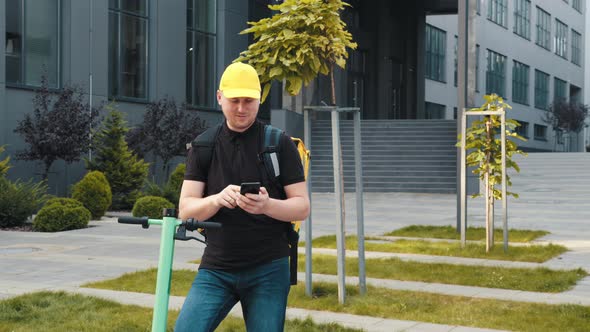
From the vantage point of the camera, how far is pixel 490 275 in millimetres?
10141

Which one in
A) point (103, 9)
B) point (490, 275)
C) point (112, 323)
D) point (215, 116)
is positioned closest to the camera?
point (112, 323)

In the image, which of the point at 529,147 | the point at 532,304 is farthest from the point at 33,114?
the point at 529,147

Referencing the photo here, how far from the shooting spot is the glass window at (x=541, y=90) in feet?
228

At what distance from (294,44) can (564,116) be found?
64.5 metres

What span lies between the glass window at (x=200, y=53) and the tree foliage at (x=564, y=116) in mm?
45679

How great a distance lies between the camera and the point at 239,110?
12.3 ft

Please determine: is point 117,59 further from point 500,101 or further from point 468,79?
point 500,101

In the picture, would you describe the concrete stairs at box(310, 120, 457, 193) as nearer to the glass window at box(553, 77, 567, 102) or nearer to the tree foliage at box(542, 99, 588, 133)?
the tree foliage at box(542, 99, 588, 133)

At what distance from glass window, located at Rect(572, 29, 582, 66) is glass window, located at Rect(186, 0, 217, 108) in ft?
179

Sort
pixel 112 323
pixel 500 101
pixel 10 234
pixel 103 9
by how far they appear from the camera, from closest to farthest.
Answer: pixel 112 323, pixel 500 101, pixel 10 234, pixel 103 9

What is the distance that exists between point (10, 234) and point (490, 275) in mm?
9447

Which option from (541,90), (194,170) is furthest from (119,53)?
(541,90)

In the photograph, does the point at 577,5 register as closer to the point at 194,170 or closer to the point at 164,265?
the point at 194,170

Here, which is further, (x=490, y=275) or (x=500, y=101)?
(x=500, y=101)
